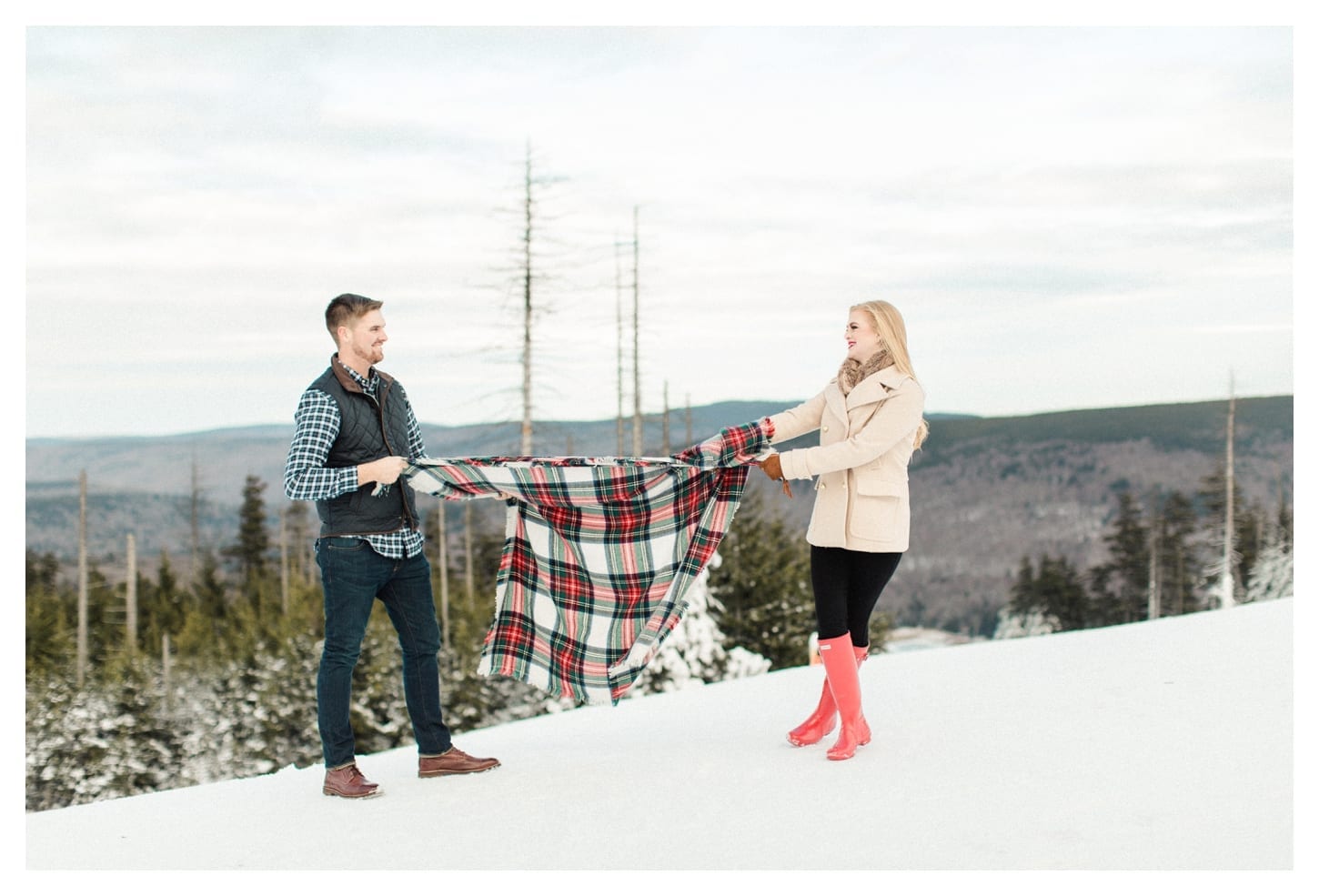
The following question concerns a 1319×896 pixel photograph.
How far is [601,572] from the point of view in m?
5.21

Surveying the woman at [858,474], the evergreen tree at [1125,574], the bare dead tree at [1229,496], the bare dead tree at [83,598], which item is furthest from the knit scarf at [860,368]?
the evergreen tree at [1125,574]

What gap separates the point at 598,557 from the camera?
520 centimetres

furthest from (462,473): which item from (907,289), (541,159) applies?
(907,289)

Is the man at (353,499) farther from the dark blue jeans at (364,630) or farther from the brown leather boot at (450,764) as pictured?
the brown leather boot at (450,764)

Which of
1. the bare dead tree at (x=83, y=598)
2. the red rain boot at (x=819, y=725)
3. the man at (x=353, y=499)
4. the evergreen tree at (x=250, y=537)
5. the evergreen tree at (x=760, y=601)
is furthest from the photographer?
the evergreen tree at (x=250, y=537)

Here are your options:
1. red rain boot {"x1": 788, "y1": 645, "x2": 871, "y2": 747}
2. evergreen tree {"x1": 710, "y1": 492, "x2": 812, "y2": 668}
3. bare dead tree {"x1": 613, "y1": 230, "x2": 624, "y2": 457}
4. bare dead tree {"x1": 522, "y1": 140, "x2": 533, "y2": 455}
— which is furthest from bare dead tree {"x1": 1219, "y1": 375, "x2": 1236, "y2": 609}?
red rain boot {"x1": 788, "y1": 645, "x2": 871, "y2": 747}

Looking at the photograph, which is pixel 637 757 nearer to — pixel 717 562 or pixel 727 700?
pixel 727 700

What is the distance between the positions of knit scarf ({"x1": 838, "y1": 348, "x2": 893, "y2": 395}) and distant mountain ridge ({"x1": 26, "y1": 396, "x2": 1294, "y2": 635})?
66.3 meters

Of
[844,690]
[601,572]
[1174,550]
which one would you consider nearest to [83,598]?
[601,572]

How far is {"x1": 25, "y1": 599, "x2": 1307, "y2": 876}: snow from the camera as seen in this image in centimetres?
411

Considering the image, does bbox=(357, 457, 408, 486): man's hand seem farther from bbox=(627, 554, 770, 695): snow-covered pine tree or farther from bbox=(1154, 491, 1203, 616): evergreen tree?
bbox=(1154, 491, 1203, 616): evergreen tree

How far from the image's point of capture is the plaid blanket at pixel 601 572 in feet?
16.8

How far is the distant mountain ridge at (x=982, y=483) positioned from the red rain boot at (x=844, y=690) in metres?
66.1

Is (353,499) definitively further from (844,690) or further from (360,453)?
(844,690)
